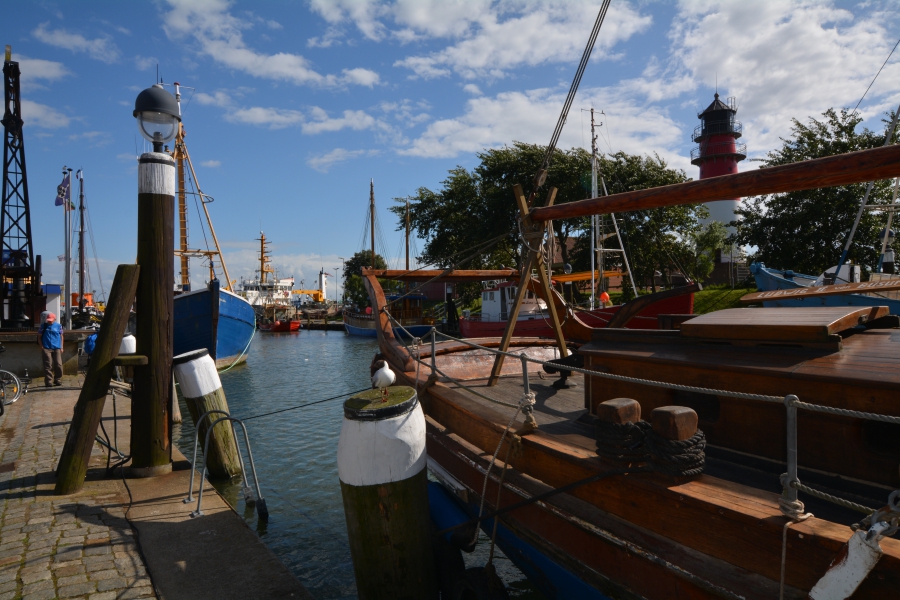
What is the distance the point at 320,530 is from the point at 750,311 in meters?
5.36

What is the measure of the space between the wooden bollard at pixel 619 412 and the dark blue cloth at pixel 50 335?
1399cm

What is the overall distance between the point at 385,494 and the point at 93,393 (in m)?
3.62

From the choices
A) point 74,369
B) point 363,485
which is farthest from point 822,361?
point 74,369

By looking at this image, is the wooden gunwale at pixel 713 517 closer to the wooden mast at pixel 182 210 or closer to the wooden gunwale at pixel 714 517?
the wooden gunwale at pixel 714 517

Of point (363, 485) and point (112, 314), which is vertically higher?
point (112, 314)

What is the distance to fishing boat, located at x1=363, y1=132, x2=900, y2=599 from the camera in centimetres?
245

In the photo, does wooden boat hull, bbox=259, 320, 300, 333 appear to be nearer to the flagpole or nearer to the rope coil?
the flagpole

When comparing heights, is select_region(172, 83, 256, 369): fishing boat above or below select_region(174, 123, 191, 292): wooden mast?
below

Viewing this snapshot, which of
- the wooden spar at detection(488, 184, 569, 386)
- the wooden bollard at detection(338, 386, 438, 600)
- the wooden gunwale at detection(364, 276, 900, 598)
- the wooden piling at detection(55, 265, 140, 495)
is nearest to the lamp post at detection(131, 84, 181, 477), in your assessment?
the wooden piling at detection(55, 265, 140, 495)

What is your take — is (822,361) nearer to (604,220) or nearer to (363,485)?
(363,485)

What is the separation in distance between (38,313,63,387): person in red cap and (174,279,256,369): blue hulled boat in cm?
692

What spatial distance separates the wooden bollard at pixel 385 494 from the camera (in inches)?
152

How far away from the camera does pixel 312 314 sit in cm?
6894

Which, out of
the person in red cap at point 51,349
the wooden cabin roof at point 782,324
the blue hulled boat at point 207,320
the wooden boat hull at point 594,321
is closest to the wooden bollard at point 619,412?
the wooden cabin roof at point 782,324
